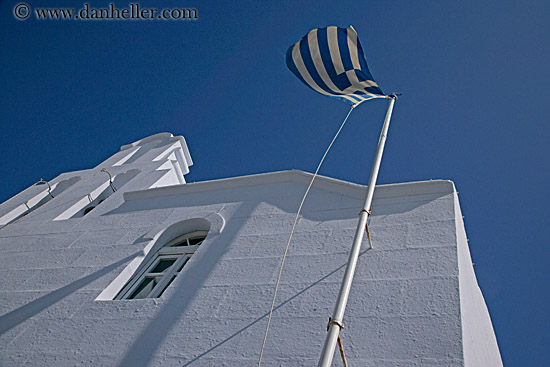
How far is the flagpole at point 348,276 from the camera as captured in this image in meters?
3.22

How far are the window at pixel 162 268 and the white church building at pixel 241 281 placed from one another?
0.02 metres

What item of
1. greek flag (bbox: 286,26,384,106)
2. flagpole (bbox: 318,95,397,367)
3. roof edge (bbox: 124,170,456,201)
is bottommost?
flagpole (bbox: 318,95,397,367)

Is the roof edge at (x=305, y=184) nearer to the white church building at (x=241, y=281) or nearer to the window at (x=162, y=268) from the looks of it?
the white church building at (x=241, y=281)

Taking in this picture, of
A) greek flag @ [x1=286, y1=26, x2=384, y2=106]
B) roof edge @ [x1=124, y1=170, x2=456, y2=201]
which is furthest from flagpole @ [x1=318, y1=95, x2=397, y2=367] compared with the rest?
roof edge @ [x1=124, y1=170, x2=456, y2=201]

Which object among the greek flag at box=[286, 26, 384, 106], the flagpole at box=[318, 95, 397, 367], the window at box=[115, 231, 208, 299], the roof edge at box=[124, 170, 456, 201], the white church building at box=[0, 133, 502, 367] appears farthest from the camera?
the roof edge at box=[124, 170, 456, 201]

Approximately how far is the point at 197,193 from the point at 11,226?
3.73 metres

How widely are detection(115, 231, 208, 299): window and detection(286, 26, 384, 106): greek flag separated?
9.63ft

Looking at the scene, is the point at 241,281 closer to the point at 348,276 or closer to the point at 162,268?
the point at 162,268

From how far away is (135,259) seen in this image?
692 cm

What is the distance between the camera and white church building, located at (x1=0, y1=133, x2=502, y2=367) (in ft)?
15.5

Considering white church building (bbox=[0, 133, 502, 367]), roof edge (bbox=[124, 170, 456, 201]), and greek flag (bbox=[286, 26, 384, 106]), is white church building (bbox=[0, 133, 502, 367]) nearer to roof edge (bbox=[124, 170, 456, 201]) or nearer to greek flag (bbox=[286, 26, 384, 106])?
roof edge (bbox=[124, 170, 456, 201])

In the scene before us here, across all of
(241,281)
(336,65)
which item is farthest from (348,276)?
(336,65)

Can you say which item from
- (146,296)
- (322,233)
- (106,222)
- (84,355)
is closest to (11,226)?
(106,222)

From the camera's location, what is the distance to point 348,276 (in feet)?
12.6
